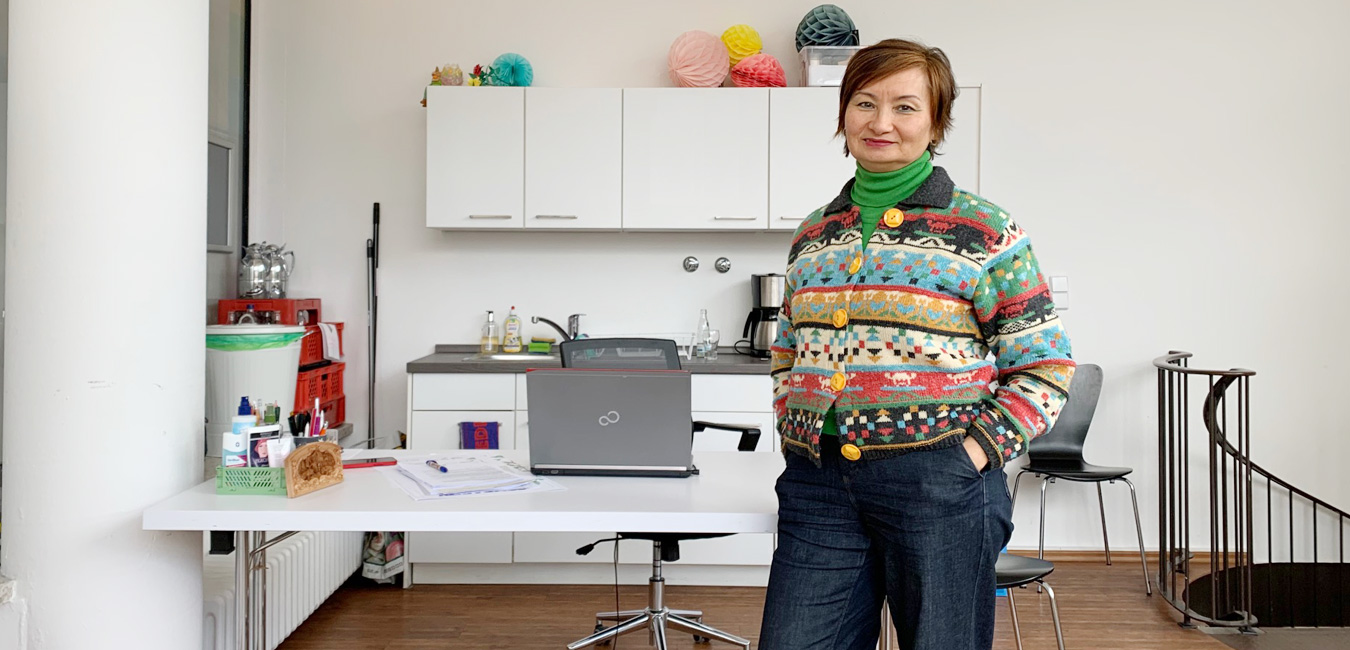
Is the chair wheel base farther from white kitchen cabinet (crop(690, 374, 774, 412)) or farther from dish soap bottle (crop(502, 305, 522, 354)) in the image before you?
dish soap bottle (crop(502, 305, 522, 354))

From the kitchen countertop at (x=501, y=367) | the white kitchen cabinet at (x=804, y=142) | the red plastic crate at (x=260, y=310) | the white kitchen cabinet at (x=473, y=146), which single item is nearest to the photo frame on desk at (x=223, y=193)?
the red plastic crate at (x=260, y=310)

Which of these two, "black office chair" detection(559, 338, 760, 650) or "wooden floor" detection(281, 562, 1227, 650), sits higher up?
"black office chair" detection(559, 338, 760, 650)

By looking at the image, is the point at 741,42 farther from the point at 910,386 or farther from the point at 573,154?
the point at 910,386

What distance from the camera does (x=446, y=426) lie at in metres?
3.74

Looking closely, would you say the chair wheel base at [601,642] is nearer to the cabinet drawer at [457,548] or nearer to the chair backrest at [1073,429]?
the cabinet drawer at [457,548]

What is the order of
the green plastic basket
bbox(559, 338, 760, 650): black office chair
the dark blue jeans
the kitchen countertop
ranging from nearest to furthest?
the dark blue jeans, the green plastic basket, bbox(559, 338, 760, 650): black office chair, the kitchen countertop

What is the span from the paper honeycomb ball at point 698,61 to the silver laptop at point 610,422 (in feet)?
7.12

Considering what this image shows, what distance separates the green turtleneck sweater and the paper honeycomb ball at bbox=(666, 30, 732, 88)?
8.34 feet

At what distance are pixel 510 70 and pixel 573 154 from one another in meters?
0.45

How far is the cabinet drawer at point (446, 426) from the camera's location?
373 cm

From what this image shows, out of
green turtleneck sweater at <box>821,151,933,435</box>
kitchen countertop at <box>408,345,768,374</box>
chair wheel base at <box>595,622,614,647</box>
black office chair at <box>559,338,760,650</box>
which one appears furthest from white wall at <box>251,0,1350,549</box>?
green turtleneck sweater at <box>821,151,933,435</box>

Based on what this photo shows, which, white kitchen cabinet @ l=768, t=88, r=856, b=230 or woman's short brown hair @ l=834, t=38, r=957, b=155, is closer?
woman's short brown hair @ l=834, t=38, r=957, b=155

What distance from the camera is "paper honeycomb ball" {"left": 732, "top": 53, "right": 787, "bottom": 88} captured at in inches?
156

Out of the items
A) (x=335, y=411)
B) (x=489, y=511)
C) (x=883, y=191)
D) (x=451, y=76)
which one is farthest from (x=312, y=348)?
(x=883, y=191)
